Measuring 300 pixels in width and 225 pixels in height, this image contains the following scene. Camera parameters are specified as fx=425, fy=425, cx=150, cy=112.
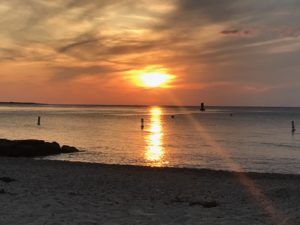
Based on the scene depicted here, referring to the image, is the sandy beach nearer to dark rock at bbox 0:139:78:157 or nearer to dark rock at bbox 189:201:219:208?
dark rock at bbox 189:201:219:208

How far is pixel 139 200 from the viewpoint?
15.1m

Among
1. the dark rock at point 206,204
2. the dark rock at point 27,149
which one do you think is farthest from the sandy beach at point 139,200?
the dark rock at point 27,149

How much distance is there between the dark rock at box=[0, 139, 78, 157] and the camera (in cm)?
3512

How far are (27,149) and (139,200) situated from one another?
23.2 m

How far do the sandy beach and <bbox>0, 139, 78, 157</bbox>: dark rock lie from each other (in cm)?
1275

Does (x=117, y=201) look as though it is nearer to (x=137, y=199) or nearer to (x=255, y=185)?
(x=137, y=199)

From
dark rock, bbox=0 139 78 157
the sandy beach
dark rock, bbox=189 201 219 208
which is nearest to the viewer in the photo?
the sandy beach

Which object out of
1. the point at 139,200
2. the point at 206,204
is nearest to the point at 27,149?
the point at 139,200

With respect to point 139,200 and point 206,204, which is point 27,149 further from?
point 206,204

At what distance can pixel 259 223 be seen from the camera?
11742 mm

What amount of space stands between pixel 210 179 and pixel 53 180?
26.9ft

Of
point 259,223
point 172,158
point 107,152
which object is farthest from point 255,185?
point 107,152

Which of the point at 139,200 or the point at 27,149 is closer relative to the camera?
the point at 139,200

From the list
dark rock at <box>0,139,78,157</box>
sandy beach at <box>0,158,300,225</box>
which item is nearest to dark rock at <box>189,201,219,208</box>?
sandy beach at <box>0,158,300,225</box>
